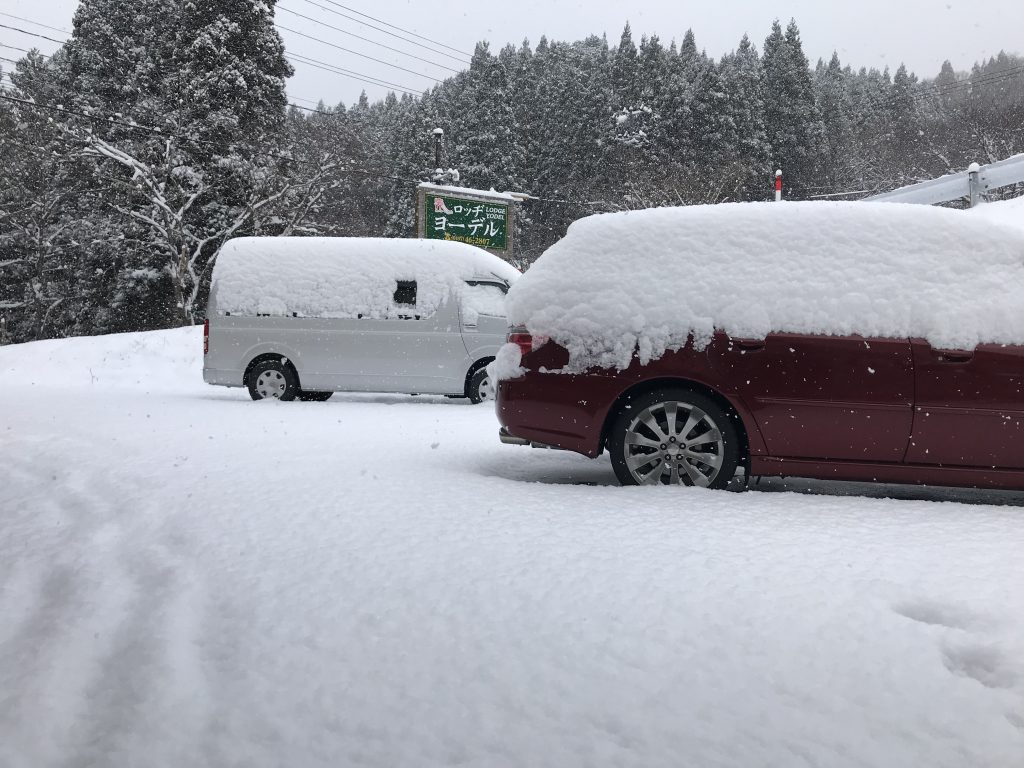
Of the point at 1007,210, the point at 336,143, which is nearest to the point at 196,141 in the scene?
the point at 336,143

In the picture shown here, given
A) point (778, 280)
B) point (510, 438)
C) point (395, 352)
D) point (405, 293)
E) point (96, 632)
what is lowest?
point (96, 632)

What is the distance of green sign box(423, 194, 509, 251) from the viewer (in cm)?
2061

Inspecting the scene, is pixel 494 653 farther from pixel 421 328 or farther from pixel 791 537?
pixel 421 328

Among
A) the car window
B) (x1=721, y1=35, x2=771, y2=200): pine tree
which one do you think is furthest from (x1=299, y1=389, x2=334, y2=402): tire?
(x1=721, y1=35, x2=771, y2=200): pine tree

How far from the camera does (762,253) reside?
4.88 metres

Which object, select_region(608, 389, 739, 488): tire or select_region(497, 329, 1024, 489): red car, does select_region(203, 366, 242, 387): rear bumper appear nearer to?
select_region(497, 329, 1024, 489): red car

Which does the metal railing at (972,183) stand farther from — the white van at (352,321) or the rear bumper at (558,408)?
the rear bumper at (558,408)

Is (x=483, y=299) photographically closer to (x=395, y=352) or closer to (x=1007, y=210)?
(x=395, y=352)

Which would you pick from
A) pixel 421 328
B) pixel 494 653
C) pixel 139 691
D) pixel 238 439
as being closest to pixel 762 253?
pixel 494 653

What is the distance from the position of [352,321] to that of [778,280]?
7.16 m

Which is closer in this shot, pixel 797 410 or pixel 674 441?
pixel 797 410

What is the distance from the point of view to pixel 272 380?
11.1m

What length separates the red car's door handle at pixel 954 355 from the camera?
448cm

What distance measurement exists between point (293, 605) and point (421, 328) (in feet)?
26.7
